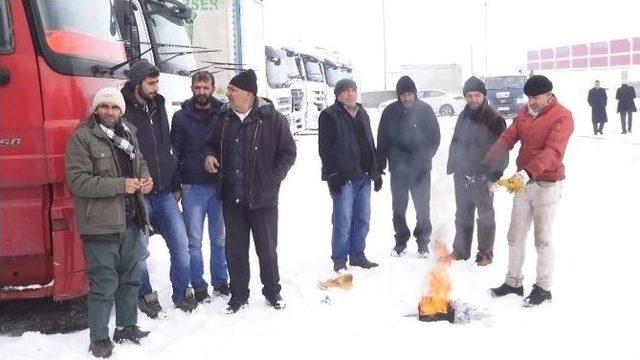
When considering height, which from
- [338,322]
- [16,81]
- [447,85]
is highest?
[447,85]

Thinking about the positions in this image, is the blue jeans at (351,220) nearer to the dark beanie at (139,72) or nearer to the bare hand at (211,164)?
the bare hand at (211,164)

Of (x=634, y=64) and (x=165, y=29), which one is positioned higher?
(x=634, y=64)

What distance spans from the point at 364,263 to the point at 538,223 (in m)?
1.78

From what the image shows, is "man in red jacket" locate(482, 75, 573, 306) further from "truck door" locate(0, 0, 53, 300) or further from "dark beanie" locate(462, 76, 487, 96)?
"truck door" locate(0, 0, 53, 300)

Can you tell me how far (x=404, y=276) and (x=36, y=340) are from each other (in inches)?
122

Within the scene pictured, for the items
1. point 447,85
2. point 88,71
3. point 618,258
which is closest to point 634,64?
point 447,85

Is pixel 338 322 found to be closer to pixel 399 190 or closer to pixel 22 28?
pixel 399 190

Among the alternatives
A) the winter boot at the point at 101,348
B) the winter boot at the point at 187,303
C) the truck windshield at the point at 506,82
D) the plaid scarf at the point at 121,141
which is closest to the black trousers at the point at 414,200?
the winter boot at the point at 187,303

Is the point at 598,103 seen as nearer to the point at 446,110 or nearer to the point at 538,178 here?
the point at 446,110

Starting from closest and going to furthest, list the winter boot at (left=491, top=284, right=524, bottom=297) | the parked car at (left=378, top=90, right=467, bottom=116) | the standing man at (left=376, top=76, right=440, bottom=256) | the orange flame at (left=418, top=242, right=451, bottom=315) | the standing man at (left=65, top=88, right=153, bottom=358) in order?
1. the standing man at (left=65, top=88, right=153, bottom=358)
2. the orange flame at (left=418, top=242, right=451, bottom=315)
3. the winter boot at (left=491, top=284, right=524, bottom=297)
4. the standing man at (left=376, top=76, right=440, bottom=256)
5. the parked car at (left=378, top=90, right=467, bottom=116)

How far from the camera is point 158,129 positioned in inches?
177

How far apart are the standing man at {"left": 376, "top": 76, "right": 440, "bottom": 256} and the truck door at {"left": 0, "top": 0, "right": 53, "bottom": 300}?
3.36m

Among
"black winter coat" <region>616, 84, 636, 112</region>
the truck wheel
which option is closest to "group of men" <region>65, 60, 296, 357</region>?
"black winter coat" <region>616, 84, 636, 112</region>

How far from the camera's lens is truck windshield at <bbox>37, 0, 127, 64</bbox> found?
3.93 m
